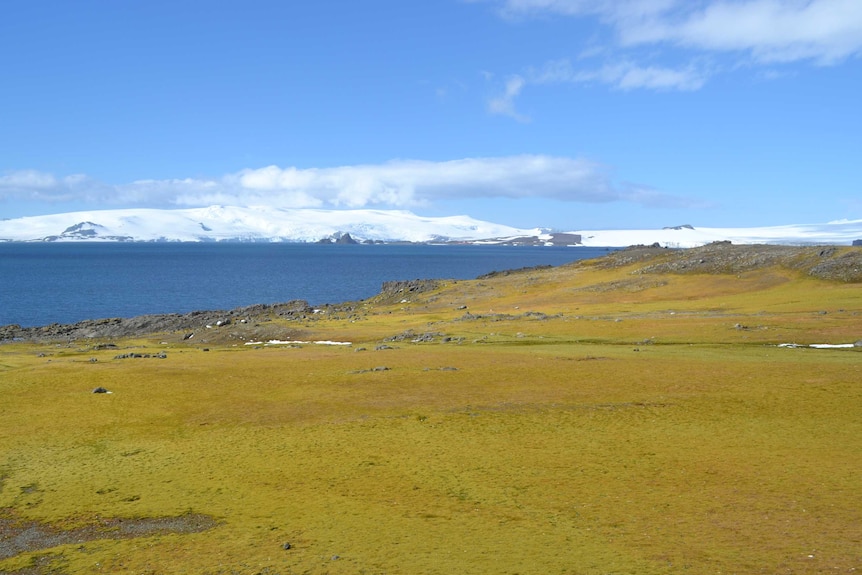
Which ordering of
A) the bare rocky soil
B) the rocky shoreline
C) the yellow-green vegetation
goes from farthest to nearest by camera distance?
the bare rocky soil → the rocky shoreline → the yellow-green vegetation

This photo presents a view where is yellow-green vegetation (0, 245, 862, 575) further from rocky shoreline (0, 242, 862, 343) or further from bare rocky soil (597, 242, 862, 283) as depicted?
bare rocky soil (597, 242, 862, 283)

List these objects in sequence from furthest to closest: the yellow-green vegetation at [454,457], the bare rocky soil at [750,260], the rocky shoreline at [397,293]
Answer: the bare rocky soil at [750,260] → the rocky shoreline at [397,293] → the yellow-green vegetation at [454,457]

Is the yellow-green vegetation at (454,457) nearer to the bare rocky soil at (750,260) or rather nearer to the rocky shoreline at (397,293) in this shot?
the rocky shoreline at (397,293)

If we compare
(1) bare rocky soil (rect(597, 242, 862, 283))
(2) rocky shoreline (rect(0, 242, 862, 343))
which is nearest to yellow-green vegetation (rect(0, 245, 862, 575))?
(2) rocky shoreline (rect(0, 242, 862, 343))

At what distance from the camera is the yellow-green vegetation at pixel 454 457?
63.8ft

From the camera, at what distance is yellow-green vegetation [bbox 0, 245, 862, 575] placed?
19.4 metres

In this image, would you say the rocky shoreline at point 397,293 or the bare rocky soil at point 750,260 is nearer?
the rocky shoreline at point 397,293

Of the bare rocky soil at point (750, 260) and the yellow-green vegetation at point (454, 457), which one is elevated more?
the bare rocky soil at point (750, 260)

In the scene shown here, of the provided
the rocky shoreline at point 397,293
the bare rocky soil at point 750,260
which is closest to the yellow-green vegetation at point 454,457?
the rocky shoreline at point 397,293

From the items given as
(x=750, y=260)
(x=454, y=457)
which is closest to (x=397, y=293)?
(x=750, y=260)

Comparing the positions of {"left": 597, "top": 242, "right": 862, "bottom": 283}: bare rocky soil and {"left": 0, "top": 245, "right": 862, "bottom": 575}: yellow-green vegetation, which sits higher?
{"left": 597, "top": 242, "right": 862, "bottom": 283}: bare rocky soil

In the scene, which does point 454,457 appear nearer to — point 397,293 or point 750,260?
point 750,260

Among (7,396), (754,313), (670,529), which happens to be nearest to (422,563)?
(670,529)

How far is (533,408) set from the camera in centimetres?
3619
